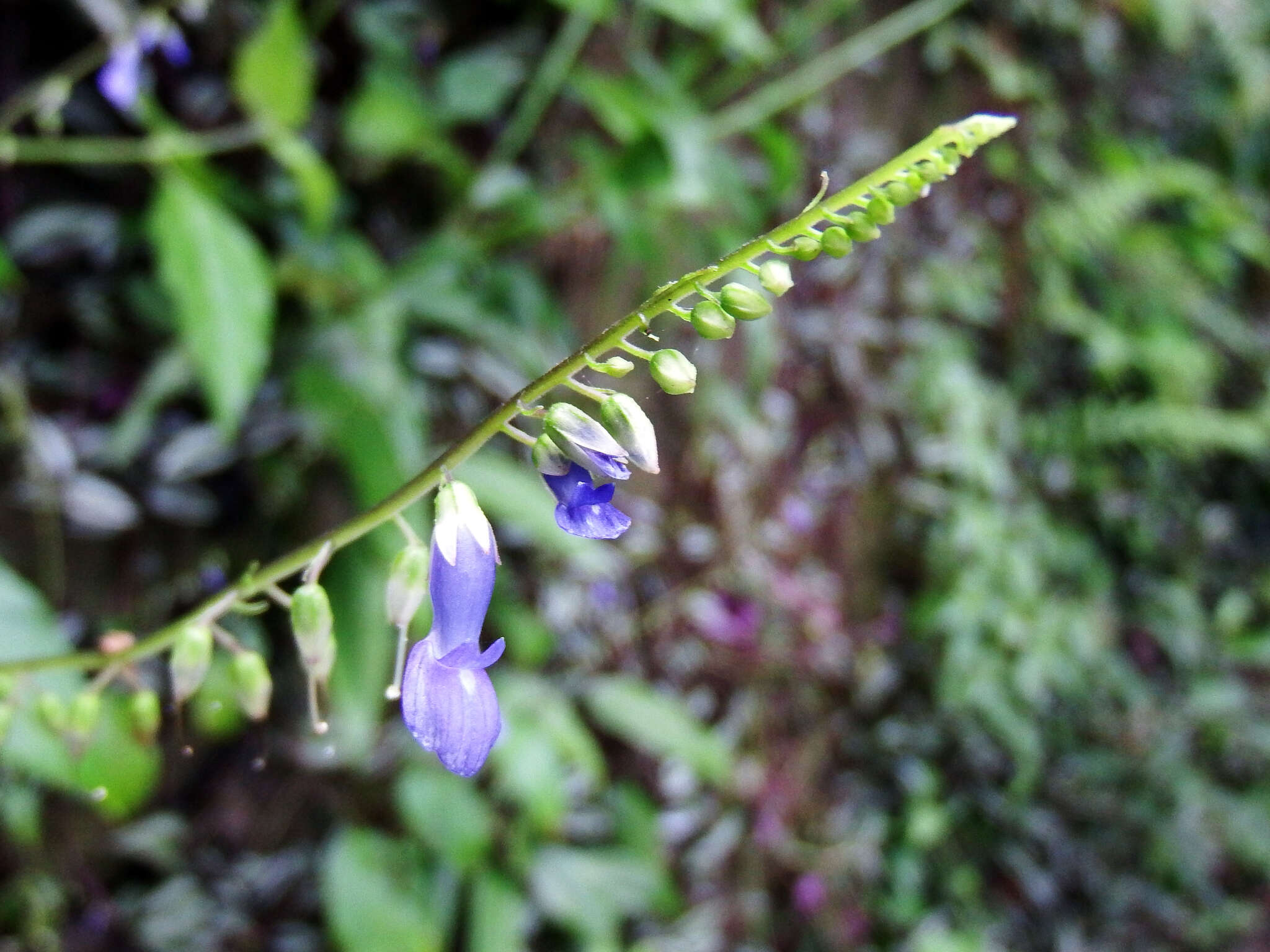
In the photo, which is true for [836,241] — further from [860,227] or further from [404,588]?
[404,588]

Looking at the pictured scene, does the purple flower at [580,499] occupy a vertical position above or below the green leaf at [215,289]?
below

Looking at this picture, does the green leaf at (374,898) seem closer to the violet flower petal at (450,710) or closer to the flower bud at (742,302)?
the violet flower petal at (450,710)

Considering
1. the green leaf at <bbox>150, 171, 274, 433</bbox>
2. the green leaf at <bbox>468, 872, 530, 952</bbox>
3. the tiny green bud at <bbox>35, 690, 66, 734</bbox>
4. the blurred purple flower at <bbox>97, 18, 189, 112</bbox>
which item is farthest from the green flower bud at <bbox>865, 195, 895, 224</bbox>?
the green leaf at <bbox>468, 872, 530, 952</bbox>

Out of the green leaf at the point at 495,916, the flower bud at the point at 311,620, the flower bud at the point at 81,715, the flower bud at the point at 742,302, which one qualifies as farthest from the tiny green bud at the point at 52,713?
the green leaf at the point at 495,916

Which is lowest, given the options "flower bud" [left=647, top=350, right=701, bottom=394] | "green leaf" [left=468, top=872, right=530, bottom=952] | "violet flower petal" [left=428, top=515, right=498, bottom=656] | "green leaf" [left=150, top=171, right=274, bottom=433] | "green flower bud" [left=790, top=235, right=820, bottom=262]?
"green leaf" [left=468, top=872, right=530, bottom=952]

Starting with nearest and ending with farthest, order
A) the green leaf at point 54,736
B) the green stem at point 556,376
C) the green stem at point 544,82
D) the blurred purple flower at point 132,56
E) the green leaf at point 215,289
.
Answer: the green stem at point 556,376, the green leaf at point 54,736, the green leaf at point 215,289, the blurred purple flower at point 132,56, the green stem at point 544,82

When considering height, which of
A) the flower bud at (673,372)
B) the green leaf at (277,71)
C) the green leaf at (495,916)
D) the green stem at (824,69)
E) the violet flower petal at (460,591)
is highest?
the green leaf at (277,71)

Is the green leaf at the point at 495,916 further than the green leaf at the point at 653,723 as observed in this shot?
No

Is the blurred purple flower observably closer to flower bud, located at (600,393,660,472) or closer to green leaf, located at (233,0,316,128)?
green leaf, located at (233,0,316,128)
